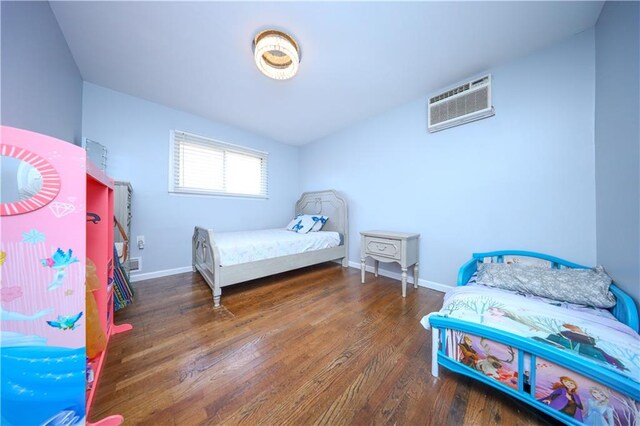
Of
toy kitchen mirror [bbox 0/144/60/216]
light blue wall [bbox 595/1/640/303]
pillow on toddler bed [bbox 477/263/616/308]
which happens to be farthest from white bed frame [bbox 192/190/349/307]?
light blue wall [bbox 595/1/640/303]

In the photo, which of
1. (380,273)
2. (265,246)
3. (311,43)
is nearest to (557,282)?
(380,273)

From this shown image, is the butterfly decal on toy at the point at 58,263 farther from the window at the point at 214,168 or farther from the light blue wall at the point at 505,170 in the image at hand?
the light blue wall at the point at 505,170

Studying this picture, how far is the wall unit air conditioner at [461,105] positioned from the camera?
1.87 metres

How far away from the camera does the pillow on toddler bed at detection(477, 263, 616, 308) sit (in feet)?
3.81

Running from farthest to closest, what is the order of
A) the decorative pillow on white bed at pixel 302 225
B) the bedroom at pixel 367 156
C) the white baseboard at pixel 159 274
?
1. the decorative pillow on white bed at pixel 302 225
2. the white baseboard at pixel 159 274
3. the bedroom at pixel 367 156

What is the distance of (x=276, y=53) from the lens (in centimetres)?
165

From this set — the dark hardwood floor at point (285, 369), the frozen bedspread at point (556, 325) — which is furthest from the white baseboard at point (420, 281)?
the frozen bedspread at point (556, 325)

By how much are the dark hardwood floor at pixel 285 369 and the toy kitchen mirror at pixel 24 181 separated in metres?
0.96

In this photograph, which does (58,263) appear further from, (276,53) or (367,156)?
(367,156)

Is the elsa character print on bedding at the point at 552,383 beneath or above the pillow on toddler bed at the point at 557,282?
beneath

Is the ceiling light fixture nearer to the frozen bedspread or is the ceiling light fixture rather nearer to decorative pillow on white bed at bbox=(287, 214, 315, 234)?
decorative pillow on white bed at bbox=(287, 214, 315, 234)

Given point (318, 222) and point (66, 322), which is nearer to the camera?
point (66, 322)

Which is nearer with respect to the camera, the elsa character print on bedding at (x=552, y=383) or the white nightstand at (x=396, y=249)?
the elsa character print on bedding at (x=552, y=383)

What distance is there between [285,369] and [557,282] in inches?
72.7
